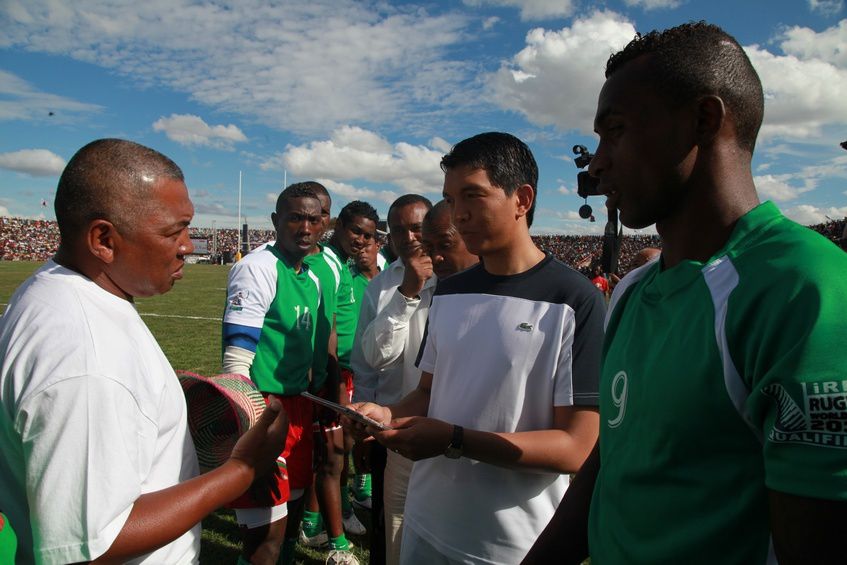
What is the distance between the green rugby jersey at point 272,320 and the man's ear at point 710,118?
3176 millimetres

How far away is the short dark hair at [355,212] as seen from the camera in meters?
5.95

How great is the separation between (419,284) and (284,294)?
1.19 meters

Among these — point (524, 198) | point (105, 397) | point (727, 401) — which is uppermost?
point (524, 198)

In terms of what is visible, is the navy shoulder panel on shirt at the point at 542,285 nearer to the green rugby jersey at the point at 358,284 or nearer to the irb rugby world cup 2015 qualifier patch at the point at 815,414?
the irb rugby world cup 2015 qualifier patch at the point at 815,414

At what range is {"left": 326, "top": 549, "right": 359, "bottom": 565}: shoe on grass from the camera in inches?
161

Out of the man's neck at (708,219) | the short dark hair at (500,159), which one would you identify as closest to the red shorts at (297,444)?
the short dark hair at (500,159)

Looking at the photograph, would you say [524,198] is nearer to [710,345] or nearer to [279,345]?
[710,345]

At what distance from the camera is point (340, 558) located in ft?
13.5

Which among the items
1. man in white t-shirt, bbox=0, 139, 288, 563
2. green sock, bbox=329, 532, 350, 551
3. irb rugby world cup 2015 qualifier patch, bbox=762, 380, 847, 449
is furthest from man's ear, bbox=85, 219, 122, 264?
green sock, bbox=329, 532, 350, 551

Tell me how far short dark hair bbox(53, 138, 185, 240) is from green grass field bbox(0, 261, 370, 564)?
357 cm

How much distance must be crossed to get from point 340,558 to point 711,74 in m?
4.04

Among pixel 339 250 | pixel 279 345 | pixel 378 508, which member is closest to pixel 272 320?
pixel 279 345

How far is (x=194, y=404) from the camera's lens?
2.25 m

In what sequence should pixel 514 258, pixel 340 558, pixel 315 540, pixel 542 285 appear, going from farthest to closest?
pixel 315 540, pixel 340 558, pixel 514 258, pixel 542 285
